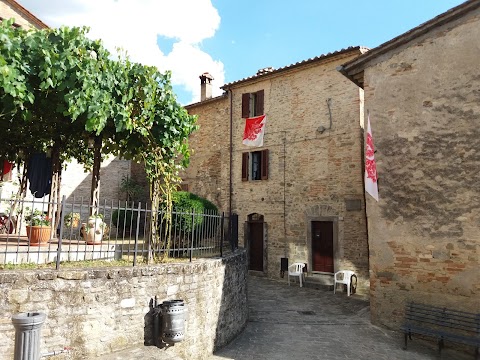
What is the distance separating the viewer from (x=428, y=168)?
25.8 feet

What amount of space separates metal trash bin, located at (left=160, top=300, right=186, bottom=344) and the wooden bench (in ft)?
16.0

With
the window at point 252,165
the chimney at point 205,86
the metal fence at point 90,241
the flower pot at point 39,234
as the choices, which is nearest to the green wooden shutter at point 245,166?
the window at point 252,165

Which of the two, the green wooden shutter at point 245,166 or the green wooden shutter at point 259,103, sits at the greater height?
the green wooden shutter at point 259,103

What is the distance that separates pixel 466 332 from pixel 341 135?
7.37 m

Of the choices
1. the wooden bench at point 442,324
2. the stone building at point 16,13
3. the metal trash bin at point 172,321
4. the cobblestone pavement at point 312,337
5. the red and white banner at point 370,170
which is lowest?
the cobblestone pavement at point 312,337

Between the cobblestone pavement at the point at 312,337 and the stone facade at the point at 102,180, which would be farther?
the stone facade at the point at 102,180

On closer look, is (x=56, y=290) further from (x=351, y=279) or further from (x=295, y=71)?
(x=295, y=71)

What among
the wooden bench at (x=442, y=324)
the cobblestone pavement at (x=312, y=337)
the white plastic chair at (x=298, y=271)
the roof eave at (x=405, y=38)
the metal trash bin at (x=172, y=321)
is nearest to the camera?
the metal trash bin at (x=172, y=321)

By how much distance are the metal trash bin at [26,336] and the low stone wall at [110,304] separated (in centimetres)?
42

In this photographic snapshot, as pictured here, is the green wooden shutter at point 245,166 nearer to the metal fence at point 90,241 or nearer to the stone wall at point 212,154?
the stone wall at point 212,154

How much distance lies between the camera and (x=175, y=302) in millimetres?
5465

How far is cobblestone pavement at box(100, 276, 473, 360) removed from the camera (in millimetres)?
6562

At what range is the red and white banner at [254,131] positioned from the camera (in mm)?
14738

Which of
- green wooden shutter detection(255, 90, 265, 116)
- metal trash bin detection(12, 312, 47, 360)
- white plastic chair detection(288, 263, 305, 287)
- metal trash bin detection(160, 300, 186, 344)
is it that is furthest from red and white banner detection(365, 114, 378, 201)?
metal trash bin detection(12, 312, 47, 360)
